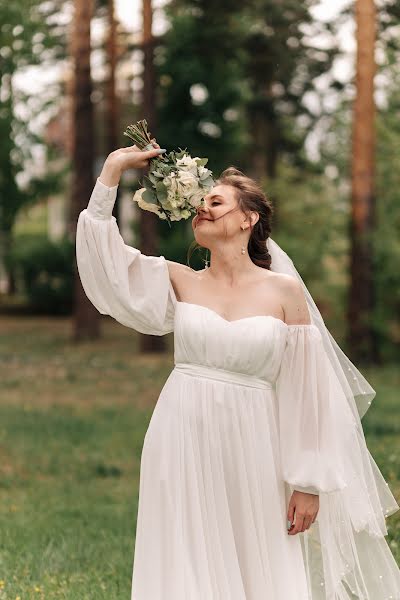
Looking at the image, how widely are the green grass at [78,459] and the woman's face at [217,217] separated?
7.89 feet

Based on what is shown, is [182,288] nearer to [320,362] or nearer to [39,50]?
[320,362]

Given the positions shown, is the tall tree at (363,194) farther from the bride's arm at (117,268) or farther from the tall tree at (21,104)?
the bride's arm at (117,268)

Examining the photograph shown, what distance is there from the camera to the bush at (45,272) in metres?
30.8

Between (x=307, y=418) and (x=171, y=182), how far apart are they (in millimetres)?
1124

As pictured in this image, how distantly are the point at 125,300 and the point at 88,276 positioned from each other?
19cm

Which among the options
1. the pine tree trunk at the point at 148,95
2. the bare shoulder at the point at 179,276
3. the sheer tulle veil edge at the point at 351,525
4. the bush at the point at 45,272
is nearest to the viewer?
the bare shoulder at the point at 179,276

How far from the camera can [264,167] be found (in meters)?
33.9

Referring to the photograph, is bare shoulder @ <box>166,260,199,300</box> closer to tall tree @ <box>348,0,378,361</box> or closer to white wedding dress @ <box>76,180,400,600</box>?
white wedding dress @ <box>76,180,400,600</box>

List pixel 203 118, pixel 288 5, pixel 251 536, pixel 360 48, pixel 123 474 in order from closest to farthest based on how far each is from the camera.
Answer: pixel 251 536
pixel 123 474
pixel 360 48
pixel 288 5
pixel 203 118

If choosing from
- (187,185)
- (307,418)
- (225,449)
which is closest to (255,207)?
(187,185)

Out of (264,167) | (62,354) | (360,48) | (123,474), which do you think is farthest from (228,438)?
(264,167)

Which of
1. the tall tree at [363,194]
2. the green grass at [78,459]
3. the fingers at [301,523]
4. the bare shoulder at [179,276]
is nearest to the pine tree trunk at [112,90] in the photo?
the green grass at [78,459]

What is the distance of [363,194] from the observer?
1895cm

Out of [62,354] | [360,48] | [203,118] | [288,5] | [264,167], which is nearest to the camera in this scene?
[360,48]
